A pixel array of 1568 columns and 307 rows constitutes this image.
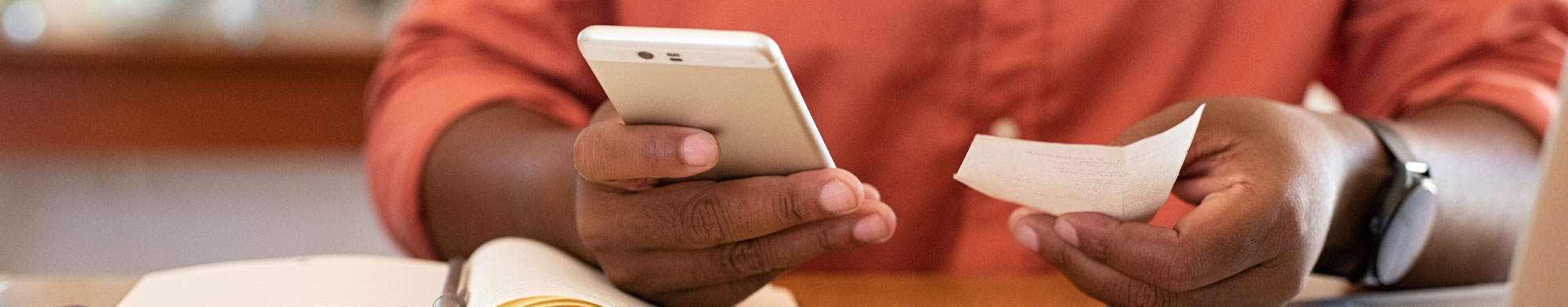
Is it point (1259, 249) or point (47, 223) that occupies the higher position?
point (1259, 249)

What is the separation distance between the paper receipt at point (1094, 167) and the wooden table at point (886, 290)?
0.44ft

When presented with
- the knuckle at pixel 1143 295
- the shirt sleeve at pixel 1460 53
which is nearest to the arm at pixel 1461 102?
the shirt sleeve at pixel 1460 53

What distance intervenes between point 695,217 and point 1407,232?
0.33 meters

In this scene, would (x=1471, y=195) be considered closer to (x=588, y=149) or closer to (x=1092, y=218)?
(x=1092, y=218)

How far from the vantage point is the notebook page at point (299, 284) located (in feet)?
1.32

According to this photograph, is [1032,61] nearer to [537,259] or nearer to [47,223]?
[537,259]

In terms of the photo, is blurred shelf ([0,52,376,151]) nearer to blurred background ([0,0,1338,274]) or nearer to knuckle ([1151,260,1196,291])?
blurred background ([0,0,1338,274])

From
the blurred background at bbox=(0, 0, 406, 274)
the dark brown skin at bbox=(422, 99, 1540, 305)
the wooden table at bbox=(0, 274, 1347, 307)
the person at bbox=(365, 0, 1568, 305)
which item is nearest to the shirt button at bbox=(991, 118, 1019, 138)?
the person at bbox=(365, 0, 1568, 305)

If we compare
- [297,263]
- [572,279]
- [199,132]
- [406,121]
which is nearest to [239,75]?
[199,132]

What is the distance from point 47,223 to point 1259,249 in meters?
2.40

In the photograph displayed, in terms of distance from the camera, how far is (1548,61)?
0.63 m

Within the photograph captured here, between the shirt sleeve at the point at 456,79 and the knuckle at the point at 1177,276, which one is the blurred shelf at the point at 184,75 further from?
the knuckle at the point at 1177,276

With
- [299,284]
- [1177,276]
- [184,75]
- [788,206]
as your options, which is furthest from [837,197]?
[184,75]

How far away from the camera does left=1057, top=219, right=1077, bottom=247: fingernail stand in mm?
386
